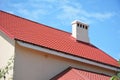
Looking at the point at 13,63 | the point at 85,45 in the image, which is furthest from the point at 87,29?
the point at 13,63

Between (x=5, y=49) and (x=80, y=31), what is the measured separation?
23.1ft

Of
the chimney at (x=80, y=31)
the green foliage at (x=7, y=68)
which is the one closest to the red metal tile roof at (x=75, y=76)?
the green foliage at (x=7, y=68)

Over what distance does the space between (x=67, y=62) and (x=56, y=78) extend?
1612mm

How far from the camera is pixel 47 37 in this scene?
715 inches

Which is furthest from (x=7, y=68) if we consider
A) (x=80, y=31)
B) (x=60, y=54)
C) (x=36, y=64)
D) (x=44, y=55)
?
(x=80, y=31)

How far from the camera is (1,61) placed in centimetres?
1622

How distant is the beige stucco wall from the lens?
A: 1559cm

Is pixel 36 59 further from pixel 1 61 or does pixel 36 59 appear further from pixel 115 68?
pixel 115 68

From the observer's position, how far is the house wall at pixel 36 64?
609 inches

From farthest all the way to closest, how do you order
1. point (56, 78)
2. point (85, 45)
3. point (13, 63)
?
point (85, 45) < point (56, 78) < point (13, 63)

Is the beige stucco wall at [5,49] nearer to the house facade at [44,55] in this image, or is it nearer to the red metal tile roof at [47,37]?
the house facade at [44,55]

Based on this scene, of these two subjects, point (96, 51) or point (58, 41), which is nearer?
point (58, 41)

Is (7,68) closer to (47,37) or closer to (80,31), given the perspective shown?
(47,37)

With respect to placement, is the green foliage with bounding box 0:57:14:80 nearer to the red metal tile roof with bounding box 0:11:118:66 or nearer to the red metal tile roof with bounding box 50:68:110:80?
the red metal tile roof with bounding box 0:11:118:66
